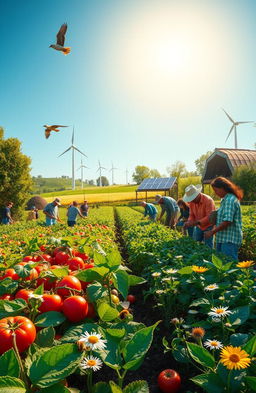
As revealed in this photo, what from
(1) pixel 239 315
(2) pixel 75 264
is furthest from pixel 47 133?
(1) pixel 239 315

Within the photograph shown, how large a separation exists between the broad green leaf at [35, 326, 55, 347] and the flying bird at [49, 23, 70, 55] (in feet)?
22.3

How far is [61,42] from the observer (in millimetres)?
7027

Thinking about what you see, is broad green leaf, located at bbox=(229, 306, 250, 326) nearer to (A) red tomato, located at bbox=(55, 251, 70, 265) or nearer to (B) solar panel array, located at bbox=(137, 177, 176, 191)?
(A) red tomato, located at bbox=(55, 251, 70, 265)

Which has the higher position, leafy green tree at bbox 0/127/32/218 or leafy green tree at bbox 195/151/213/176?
leafy green tree at bbox 195/151/213/176

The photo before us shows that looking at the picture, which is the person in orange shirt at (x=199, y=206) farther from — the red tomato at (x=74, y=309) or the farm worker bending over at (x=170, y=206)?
the red tomato at (x=74, y=309)

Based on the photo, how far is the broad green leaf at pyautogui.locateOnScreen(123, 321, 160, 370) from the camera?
124cm

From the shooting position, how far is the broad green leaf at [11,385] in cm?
97

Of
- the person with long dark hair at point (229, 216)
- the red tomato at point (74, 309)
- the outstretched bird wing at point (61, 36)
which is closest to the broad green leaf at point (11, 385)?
the red tomato at point (74, 309)

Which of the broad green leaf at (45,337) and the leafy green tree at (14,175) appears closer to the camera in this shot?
the broad green leaf at (45,337)

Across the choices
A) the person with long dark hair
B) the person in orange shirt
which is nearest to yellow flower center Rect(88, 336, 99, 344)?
the person with long dark hair

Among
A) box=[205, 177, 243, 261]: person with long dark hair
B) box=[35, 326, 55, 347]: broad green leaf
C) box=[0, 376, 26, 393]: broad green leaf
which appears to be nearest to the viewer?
box=[0, 376, 26, 393]: broad green leaf

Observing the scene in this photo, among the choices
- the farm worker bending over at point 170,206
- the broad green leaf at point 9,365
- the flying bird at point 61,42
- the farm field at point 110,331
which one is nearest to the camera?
the broad green leaf at point 9,365

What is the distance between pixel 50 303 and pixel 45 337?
269 millimetres

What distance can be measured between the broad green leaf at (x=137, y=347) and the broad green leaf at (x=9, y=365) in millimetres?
470
